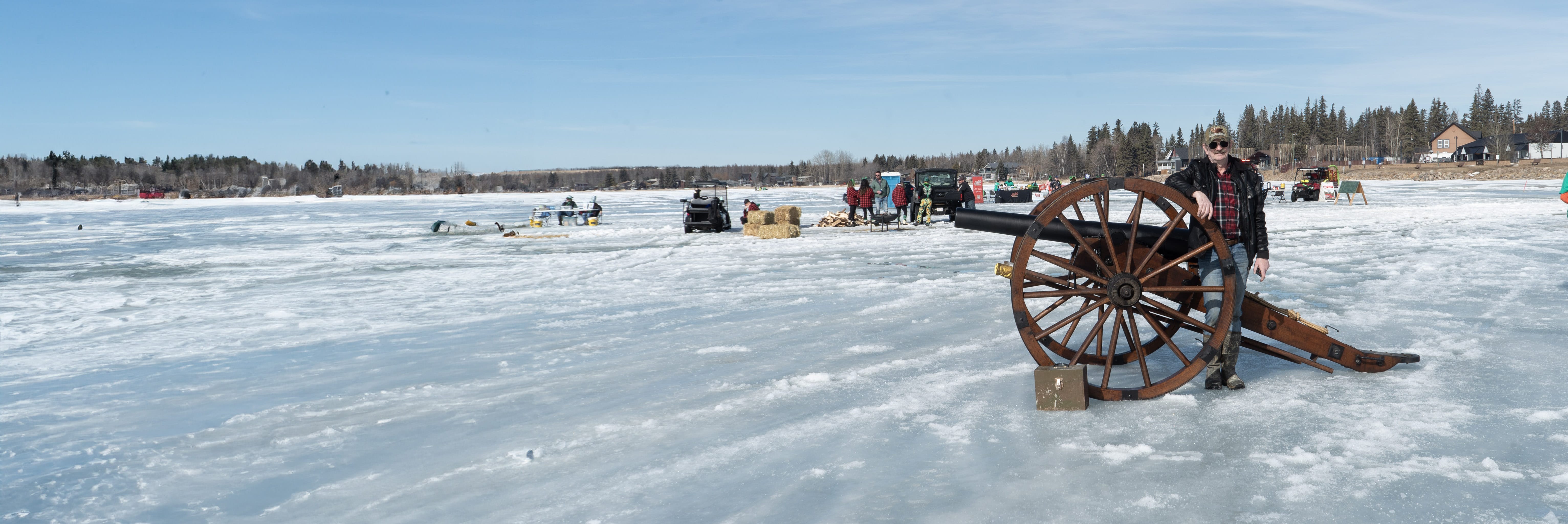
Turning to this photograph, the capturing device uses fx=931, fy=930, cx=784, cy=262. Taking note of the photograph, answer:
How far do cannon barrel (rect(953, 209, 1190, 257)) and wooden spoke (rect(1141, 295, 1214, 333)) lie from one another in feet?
1.09

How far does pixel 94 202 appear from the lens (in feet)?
270

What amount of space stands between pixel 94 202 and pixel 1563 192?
330 feet

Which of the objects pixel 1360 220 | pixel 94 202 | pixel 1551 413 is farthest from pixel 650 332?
pixel 94 202

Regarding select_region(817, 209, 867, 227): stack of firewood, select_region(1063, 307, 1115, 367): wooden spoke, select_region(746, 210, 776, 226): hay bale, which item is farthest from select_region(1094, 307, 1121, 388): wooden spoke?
select_region(817, 209, 867, 227): stack of firewood

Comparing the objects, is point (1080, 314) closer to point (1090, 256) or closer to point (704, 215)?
point (1090, 256)

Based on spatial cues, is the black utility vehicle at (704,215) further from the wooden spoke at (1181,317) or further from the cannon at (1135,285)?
the wooden spoke at (1181,317)

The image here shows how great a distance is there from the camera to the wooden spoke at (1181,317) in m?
4.91

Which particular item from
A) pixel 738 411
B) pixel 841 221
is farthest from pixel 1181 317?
pixel 841 221

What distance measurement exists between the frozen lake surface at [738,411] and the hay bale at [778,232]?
27.3 feet

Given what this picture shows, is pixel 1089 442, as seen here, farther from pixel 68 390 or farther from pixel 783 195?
pixel 783 195

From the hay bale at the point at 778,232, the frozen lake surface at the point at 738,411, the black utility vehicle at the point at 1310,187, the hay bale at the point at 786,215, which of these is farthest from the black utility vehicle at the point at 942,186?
the frozen lake surface at the point at 738,411

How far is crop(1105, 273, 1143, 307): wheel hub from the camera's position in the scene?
15.9 ft

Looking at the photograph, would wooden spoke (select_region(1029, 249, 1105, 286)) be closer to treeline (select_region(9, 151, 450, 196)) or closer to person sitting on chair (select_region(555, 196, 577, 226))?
person sitting on chair (select_region(555, 196, 577, 226))

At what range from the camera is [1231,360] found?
5.27 m
